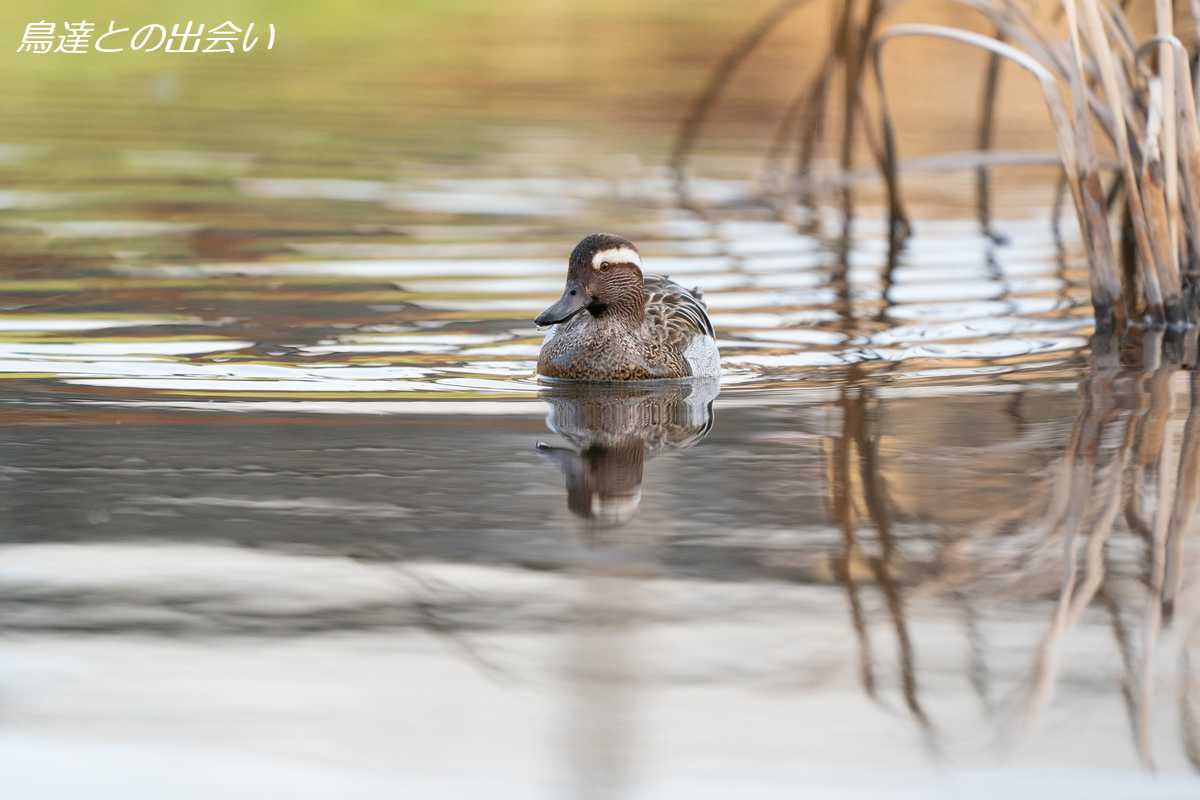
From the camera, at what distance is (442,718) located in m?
4.70

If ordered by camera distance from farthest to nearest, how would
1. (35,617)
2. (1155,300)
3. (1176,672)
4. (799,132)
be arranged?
(799,132) → (1155,300) → (35,617) → (1176,672)

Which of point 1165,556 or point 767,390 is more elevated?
point 767,390

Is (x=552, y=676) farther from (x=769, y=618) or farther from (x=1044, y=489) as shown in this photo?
(x=1044, y=489)

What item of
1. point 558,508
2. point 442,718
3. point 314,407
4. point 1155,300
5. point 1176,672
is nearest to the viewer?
point 442,718

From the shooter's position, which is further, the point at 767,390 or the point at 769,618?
the point at 767,390

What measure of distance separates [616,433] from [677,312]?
1.64 meters

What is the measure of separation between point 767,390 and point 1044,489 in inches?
90.9

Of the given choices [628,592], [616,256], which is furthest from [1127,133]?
[628,592]

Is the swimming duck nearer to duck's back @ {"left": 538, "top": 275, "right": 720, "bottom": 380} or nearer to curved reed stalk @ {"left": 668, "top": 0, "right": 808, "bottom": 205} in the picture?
duck's back @ {"left": 538, "top": 275, "right": 720, "bottom": 380}

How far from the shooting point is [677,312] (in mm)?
9656

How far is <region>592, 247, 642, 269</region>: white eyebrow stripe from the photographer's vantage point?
933 cm

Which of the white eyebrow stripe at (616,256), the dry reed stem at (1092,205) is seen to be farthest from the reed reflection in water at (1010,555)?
the dry reed stem at (1092,205)

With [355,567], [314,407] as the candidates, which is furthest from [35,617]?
[314,407]
